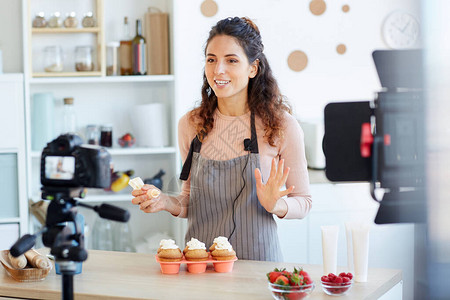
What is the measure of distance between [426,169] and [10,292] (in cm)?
153

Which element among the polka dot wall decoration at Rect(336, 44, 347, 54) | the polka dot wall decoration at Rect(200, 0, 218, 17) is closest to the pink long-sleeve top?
the polka dot wall decoration at Rect(200, 0, 218, 17)

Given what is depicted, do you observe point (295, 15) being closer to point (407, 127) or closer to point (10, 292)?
point (10, 292)

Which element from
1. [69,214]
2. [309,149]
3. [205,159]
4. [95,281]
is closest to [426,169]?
[69,214]

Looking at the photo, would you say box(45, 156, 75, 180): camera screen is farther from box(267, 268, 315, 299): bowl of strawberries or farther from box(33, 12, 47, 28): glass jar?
box(33, 12, 47, 28): glass jar

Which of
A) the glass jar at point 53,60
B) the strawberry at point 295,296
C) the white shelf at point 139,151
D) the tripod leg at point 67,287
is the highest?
the glass jar at point 53,60

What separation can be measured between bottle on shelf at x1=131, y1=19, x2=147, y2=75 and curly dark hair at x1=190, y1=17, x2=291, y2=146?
1449 millimetres

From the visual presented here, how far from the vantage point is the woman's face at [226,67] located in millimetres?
2037

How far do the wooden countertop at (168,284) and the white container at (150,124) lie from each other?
1.69 metres

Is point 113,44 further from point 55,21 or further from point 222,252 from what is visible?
point 222,252

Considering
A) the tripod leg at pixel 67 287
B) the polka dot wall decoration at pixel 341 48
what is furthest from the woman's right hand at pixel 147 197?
the polka dot wall decoration at pixel 341 48

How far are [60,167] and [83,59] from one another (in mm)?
2374

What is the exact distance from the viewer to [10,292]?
1.76 m

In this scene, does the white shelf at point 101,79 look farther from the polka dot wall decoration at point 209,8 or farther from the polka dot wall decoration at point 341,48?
the polka dot wall decoration at point 341,48

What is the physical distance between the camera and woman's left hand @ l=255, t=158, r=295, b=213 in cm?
181
